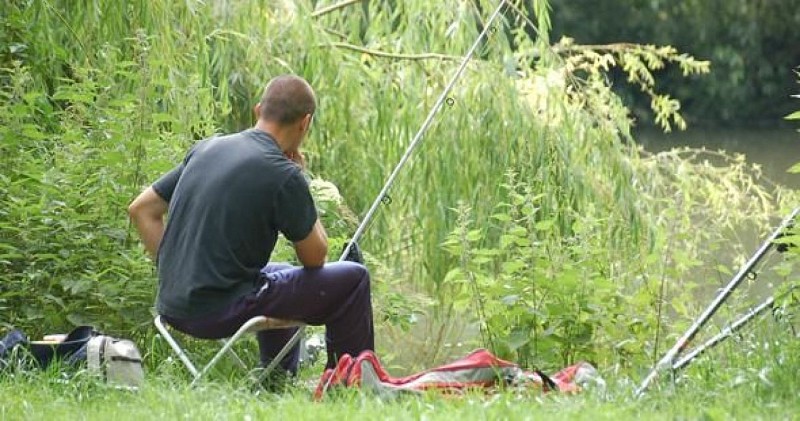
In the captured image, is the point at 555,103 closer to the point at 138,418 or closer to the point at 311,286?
the point at 311,286

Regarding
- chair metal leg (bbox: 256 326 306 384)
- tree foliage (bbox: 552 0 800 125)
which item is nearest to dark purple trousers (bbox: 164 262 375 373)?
chair metal leg (bbox: 256 326 306 384)

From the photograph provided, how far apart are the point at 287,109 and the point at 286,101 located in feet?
0.09

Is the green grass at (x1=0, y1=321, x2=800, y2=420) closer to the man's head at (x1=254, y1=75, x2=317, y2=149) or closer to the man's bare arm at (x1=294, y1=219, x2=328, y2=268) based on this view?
the man's bare arm at (x1=294, y1=219, x2=328, y2=268)

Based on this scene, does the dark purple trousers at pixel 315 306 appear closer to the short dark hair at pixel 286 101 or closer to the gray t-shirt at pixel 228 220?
the gray t-shirt at pixel 228 220

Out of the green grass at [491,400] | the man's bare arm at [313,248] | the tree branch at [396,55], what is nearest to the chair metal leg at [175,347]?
the green grass at [491,400]

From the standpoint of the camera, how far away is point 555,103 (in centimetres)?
829

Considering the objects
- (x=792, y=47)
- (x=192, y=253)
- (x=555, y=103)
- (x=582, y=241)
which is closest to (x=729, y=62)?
(x=792, y=47)

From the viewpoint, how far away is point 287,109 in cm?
484

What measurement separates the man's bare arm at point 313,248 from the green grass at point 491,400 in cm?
43

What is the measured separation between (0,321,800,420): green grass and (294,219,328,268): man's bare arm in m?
0.43

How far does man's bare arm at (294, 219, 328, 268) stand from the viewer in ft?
15.6

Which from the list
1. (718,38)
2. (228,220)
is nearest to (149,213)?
(228,220)

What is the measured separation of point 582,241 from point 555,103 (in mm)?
2363

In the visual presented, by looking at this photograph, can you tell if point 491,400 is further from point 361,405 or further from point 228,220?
point 228,220
